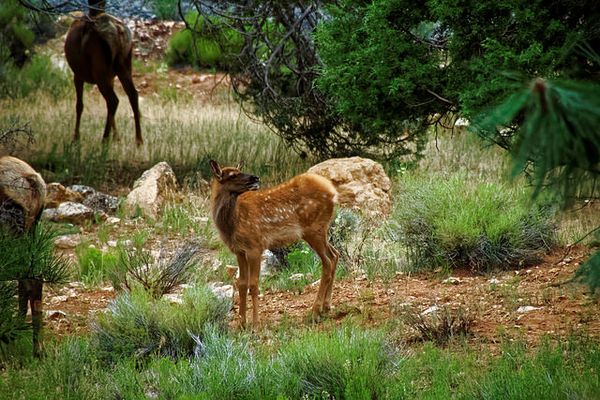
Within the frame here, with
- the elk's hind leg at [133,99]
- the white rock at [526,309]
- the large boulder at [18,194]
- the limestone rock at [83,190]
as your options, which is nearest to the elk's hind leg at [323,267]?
the white rock at [526,309]

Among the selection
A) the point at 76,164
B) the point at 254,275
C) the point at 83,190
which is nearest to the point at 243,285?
the point at 254,275

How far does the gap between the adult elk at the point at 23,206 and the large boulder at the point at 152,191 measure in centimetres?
552

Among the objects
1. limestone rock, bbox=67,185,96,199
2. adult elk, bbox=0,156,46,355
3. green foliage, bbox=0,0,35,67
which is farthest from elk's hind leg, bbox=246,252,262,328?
green foliage, bbox=0,0,35,67

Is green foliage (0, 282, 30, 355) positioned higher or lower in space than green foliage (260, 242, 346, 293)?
higher

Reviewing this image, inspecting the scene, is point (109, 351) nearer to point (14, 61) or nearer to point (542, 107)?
point (542, 107)

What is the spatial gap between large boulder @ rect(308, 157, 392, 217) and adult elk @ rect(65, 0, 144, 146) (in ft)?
17.0

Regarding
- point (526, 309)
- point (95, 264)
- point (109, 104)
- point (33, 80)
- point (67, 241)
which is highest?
point (526, 309)

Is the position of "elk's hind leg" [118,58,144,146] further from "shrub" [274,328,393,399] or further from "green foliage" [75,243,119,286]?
"shrub" [274,328,393,399]

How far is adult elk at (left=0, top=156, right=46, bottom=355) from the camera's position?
7.77m

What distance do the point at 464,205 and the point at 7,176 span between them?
456 centimetres

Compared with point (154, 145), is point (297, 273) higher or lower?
higher

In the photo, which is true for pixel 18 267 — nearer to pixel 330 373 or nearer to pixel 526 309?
pixel 330 373

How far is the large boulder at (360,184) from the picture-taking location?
41.7 feet

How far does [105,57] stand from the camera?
17.4 meters
